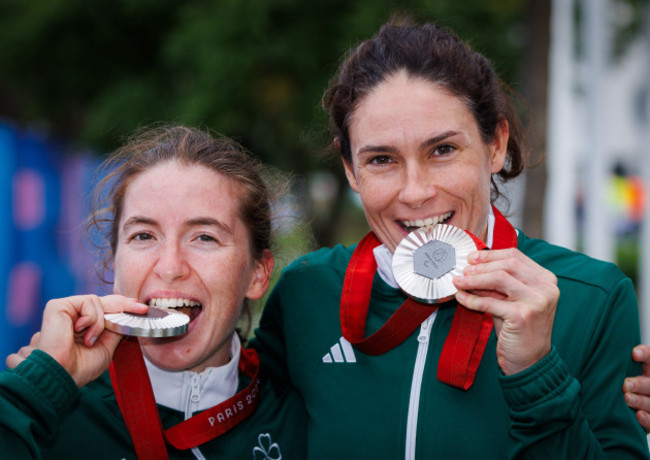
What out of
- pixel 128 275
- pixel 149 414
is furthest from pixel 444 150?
pixel 149 414

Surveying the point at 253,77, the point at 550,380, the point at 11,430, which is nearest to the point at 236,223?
the point at 11,430

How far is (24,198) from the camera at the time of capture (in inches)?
359

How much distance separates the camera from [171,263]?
267cm

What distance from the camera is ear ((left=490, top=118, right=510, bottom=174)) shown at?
9.18 ft

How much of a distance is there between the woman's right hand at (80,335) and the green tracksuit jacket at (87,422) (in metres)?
0.07

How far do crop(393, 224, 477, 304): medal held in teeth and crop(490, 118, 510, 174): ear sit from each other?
1.43 ft

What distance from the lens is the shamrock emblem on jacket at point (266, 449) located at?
2.71 meters

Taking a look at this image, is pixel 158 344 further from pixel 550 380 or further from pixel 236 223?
pixel 550 380

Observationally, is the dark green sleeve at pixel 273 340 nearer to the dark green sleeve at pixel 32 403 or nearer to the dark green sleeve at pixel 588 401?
the dark green sleeve at pixel 32 403

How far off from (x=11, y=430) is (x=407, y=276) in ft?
4.71

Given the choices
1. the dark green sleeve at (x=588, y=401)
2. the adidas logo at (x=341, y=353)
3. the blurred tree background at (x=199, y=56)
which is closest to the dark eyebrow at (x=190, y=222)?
the adidas logo at (x=341, y=353)

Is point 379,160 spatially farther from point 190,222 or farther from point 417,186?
point 190,222

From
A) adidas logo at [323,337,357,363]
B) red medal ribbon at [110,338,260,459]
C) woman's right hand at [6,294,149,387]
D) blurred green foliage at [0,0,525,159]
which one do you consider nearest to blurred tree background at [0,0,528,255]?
blurred green foliage at [0,0,525,159]

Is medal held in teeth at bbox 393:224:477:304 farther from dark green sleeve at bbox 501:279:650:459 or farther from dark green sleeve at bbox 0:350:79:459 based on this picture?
dark green sleeve at bbox 0:350:79:459
